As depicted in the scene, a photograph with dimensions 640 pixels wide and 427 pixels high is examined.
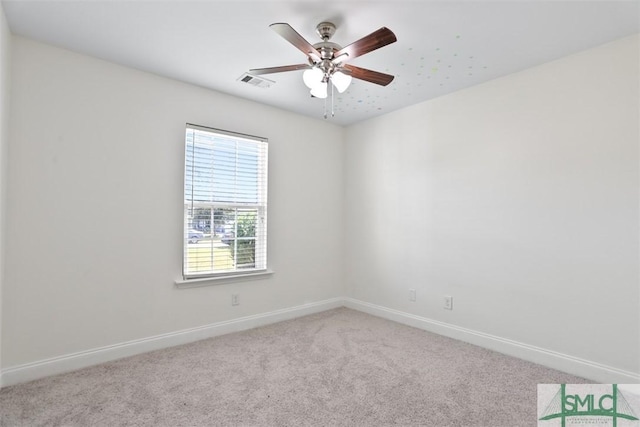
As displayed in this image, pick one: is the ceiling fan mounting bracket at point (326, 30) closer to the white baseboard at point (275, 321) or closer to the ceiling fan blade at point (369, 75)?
the ceiling fan blade at point (369, 75)

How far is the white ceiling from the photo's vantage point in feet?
6.78

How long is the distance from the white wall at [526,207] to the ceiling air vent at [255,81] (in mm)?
1557

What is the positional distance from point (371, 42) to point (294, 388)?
229 cm

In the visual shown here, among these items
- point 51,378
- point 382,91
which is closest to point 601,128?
point 382,91

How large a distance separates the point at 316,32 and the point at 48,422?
2.95 metres

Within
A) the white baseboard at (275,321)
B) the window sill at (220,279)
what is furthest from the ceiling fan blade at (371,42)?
the white baseboard at (275,321)

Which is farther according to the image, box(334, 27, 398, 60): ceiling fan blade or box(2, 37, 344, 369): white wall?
box(2, 37, 344, 369): white wall

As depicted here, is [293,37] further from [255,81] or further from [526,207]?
[526,207]

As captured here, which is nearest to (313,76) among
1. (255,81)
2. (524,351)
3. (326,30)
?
(326,30)

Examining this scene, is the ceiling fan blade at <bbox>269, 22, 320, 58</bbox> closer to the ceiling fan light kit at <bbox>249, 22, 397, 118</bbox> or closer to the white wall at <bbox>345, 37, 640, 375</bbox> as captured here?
the ceiling fan light kit at <bbox>249, 22, 397, 118</bbox>

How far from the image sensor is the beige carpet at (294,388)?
199 centimetres

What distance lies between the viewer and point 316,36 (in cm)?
241

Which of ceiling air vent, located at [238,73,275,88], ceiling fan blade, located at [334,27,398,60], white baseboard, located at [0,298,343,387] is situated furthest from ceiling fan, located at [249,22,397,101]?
white baseboard, located at [0,298,343,387]

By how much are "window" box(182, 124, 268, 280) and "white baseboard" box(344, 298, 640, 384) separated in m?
1.77
